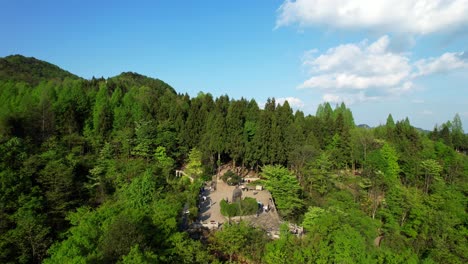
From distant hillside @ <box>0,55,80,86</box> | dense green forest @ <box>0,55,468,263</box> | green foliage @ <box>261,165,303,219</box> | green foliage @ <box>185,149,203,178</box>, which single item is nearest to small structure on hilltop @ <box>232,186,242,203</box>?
green foliage @ <box>261,165,303,219</box>

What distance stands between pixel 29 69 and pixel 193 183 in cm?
5402

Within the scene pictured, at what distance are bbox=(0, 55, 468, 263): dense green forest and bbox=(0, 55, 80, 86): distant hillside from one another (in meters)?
17.5

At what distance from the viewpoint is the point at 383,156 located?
110 ft

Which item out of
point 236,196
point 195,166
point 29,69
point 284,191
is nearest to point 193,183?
point 195,166

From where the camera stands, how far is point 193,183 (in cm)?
2569

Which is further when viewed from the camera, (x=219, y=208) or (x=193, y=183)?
(x=193, y=183)

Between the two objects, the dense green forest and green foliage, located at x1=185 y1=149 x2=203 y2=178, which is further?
green foliage, located at x1=185 y1=149 x2=203 y2=178

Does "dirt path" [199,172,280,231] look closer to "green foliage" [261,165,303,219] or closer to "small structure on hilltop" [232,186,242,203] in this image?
"small structure on hilltop" [232,186,242,203]

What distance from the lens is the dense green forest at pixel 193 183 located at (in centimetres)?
1608

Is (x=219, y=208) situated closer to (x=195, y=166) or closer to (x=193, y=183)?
(x=193, y=183)

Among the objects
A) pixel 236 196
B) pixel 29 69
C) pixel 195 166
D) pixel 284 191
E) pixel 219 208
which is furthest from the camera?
pixel 29 69

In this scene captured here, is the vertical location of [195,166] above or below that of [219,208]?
above

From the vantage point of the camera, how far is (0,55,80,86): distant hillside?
162 ft

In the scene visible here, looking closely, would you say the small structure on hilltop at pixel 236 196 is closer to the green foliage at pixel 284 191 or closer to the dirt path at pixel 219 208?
the dirt path at pixel 219 208
